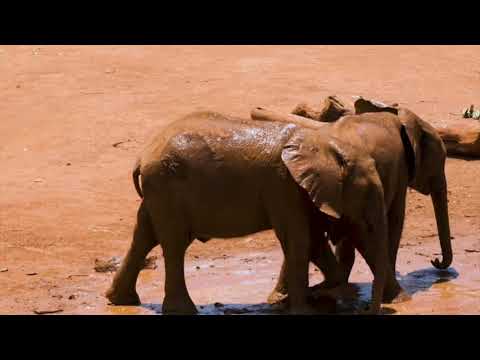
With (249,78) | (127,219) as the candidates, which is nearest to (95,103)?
(249,78)

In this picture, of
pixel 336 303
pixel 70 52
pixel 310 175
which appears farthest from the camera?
pixel 70 52

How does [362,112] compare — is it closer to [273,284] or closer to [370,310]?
[273,284]

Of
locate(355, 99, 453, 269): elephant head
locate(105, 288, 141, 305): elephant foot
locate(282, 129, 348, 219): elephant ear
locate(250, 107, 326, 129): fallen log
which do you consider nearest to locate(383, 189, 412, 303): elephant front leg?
locate(355, 99, 453, 269): elephant head

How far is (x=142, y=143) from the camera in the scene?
624 inches

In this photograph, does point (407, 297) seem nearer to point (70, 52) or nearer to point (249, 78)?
point (249, 78)

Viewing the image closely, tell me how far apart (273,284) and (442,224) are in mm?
1705

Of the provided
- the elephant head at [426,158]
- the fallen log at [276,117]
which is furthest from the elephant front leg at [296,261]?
the fallen log at [276,117]

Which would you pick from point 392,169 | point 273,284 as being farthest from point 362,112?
point 273,284

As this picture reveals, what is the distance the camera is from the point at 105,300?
1080 cm

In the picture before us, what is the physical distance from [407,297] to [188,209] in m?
2.10

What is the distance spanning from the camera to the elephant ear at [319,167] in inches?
383

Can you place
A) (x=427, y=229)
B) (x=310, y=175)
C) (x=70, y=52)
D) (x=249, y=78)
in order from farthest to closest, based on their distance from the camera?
1. (x=70, y=52)
2. (x=249, y=78)
3. (x=427, y=229)
4. (x=310, y=175)

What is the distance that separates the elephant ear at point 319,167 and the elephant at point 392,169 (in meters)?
0.30

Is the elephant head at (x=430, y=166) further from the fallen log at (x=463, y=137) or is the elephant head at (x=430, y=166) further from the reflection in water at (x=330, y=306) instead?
the fallen log at (x=463, y=137)
